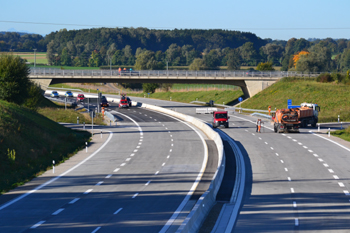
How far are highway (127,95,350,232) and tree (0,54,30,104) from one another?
24.3 m

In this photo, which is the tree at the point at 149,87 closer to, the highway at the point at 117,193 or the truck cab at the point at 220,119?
the truck cab at the point at 220,119

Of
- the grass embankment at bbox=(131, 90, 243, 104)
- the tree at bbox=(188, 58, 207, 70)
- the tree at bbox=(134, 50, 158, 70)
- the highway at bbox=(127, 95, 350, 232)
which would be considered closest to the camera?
the highway at bbox=(127, 95, 350, 232)

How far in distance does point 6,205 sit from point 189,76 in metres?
66.2

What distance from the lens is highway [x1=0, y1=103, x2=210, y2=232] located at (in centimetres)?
1806

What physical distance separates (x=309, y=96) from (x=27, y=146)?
181 feet

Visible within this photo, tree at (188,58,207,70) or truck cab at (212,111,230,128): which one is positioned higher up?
tree at (188,58,207,70)

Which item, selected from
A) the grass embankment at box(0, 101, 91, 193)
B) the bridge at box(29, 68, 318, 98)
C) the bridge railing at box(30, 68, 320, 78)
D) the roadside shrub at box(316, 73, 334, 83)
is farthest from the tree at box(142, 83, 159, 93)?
the grass embankment at box(0, 101, 91, 193)

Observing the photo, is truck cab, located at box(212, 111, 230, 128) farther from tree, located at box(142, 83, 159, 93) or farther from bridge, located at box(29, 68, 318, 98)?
tree, located at box(142, 83, 159, 93)

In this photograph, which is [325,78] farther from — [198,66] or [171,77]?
[198,66]

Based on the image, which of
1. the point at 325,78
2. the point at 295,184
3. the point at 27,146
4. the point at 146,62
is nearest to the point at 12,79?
the point at 27,146

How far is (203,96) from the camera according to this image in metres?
106

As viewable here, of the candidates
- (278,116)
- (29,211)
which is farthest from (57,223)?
(278,116)

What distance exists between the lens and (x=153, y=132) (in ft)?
170

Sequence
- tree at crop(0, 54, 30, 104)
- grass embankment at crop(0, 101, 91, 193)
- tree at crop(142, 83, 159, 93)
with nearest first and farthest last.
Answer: grass embankment at crop(0, 101, 91, 193)
tree at crop(0, 54, 30, 104)
tree at crop(142, 83, 159, 93)
